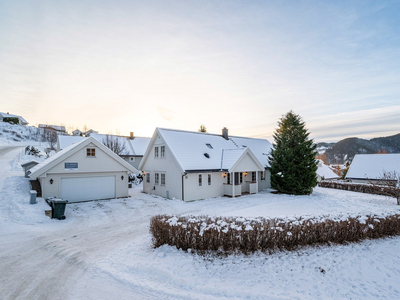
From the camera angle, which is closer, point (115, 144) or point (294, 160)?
point (294, 160)

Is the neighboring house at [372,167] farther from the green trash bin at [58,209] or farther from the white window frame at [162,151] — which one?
the green trash bin at [58,209]

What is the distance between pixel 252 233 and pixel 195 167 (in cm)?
1137

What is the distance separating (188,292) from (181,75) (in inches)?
636

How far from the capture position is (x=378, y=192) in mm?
21594

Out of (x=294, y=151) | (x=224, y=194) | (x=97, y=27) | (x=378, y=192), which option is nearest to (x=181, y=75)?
(x=97, y=27)

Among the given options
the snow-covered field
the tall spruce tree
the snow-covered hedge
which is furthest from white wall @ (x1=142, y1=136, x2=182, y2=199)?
the tall spruce tree

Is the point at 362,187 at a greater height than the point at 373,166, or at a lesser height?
lesser

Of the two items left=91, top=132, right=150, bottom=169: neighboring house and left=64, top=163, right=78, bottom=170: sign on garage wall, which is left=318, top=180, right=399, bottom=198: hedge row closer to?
left=64, top=163, right=78, bottom=170: sign on garage wall

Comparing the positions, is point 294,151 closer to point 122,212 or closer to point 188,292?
point 122,212

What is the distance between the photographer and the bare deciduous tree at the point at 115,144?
3297 cm

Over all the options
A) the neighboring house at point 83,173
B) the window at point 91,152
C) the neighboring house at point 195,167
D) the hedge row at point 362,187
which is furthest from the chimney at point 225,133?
the hedge row at point 362,187

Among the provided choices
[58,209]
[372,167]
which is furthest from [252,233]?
[372,167]

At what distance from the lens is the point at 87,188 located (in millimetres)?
16375

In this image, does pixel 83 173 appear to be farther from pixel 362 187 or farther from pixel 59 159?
pixel 362 187
